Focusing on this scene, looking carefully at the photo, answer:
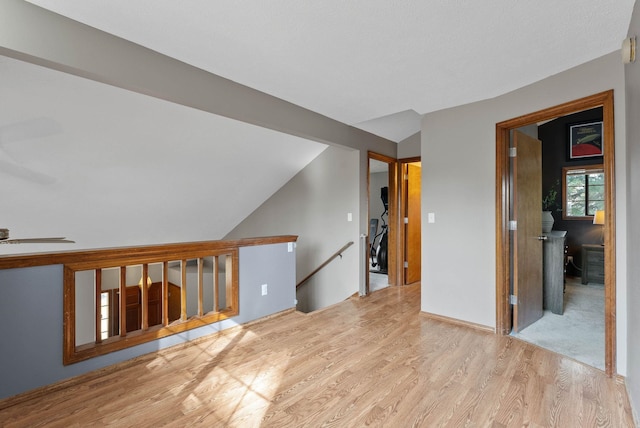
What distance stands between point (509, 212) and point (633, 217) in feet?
3.88

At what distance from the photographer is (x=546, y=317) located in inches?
132

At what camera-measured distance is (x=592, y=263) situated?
4.73 metres

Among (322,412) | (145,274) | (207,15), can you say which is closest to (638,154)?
(322,412)

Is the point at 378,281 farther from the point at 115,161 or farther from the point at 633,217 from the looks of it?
the point at 115,161

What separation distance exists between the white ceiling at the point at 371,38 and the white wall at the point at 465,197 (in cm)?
20

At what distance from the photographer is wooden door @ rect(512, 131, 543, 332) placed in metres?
2.95

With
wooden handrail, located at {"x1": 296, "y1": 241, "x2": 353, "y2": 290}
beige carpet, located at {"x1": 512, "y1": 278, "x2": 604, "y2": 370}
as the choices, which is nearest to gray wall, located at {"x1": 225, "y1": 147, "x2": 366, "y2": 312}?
wooden handrail, located at {"x1": 296, "y1": 241, "x2": 353, "y2": 290}

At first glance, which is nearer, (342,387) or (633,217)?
(633,217)

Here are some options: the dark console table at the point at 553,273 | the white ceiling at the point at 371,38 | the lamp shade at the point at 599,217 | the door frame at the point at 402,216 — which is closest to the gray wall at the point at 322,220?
the door frame at the point at 402,216

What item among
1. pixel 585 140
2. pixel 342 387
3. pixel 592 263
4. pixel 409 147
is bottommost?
pixel 342 387

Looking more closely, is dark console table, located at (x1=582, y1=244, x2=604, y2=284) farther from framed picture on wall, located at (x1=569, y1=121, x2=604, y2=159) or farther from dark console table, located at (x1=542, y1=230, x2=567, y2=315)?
dark console table, located at (x1=542, y1=230, x2=567, y2=315)

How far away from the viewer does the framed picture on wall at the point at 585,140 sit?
5105 mm

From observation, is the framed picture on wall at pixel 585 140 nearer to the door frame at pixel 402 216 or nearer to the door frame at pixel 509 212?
the door frame at pixel 402 216

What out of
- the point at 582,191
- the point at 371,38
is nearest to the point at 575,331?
the point at 371,38
